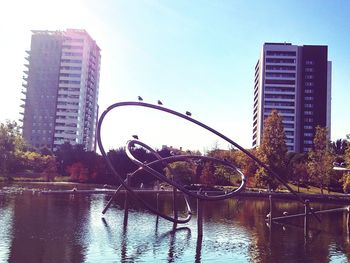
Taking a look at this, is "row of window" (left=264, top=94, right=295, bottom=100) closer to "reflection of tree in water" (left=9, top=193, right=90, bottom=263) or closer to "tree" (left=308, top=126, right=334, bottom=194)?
"tree" (left=308, top=126, right=334, bottom=194)

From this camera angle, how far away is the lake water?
2953 centimetres

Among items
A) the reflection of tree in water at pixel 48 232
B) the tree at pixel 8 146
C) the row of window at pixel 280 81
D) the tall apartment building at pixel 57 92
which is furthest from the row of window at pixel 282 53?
the reflection of tree in water at pixel 48 232

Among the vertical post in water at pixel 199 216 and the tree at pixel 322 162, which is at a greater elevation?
the tree at pixel 322 162

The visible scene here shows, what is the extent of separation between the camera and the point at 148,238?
36.6 m

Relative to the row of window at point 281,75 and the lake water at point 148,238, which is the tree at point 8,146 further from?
the row of window at point 281,75

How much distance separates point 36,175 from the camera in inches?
4609

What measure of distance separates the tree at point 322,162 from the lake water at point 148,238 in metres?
34.2

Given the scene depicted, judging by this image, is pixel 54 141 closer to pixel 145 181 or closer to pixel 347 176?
pixel 145 181

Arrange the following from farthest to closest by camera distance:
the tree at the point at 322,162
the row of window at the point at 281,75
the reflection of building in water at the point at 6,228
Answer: the row of window at the point at 281,75 < the tree at the point at 322,162 < the reflection of building in water at the point at 6,228

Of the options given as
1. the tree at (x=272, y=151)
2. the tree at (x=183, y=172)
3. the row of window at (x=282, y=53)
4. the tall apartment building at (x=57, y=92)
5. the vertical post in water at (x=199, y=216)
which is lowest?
the vertical post in water at (x=199, y=216)

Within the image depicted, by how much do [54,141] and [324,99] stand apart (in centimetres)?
11402

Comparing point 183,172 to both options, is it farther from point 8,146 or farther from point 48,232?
point 48,232

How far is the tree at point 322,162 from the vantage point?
8856 cm

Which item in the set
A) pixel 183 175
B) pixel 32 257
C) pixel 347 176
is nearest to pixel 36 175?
pixel 183 175
